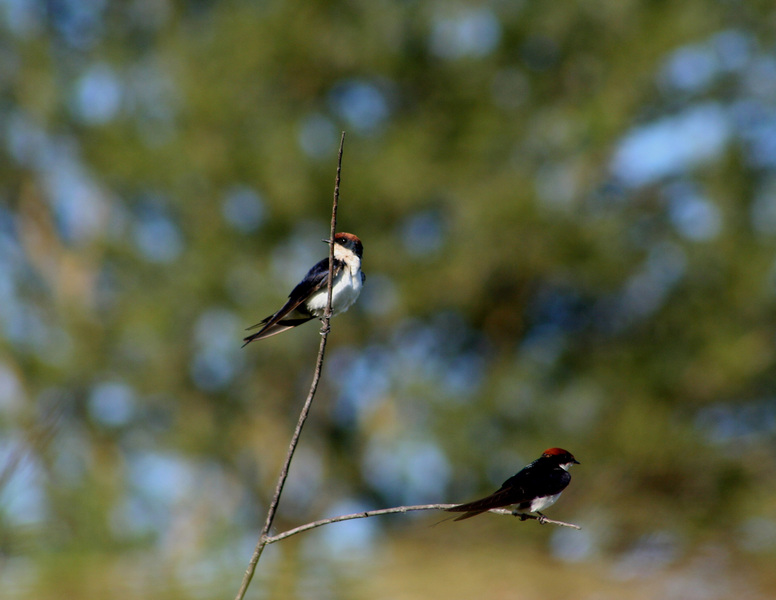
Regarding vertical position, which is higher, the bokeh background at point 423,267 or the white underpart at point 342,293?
the bokeh background at point 423,267

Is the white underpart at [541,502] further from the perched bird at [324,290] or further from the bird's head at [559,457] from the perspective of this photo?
the perched bird at [324,290]

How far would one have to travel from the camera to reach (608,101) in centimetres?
618

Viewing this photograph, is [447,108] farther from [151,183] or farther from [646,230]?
[151,183]

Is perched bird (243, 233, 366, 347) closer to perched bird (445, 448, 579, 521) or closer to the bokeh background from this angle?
perched bird (445, 448, 579, 521)

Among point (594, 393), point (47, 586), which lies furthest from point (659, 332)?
point (47, 586)

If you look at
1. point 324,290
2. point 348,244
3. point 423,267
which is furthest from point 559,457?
point 423,267

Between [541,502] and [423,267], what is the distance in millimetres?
4795

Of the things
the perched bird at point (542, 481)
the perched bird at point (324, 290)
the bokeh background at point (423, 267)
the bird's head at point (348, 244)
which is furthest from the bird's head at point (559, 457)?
the bokeh background at point (423, 267)

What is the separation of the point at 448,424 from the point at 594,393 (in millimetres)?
994

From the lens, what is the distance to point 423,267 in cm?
587

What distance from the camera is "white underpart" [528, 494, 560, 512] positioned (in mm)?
1071

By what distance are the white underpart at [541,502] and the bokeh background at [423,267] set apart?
13.6 ft

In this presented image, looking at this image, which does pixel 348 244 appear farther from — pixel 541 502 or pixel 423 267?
pixel 423 267

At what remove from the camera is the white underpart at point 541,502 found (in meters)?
1.07
